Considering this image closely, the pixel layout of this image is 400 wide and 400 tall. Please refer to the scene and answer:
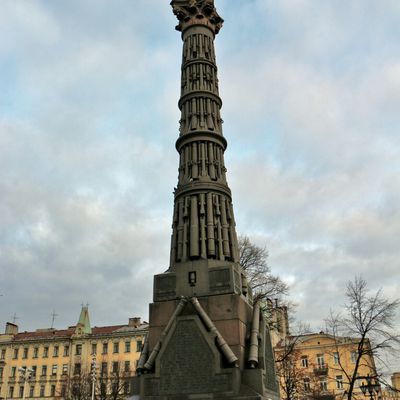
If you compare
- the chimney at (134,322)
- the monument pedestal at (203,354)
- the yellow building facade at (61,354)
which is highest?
the chimney at (134,322)

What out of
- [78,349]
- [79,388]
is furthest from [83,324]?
[79,388]

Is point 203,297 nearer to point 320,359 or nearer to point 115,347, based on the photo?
point 320,359

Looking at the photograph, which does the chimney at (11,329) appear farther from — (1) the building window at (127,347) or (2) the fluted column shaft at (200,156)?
(2) the fluted column shaft at (200,156)

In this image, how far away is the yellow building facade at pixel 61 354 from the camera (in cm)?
5684

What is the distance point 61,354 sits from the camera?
59.3 m

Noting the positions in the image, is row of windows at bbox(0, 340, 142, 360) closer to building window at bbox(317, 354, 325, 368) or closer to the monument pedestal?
building window at bbox(317, 354, 325, 368)

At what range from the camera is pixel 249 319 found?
47.3 ft

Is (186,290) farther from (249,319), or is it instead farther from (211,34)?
(211,34)

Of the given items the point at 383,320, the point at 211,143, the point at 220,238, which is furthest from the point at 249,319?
the point at 383,320

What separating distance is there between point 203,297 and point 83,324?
51800 mm

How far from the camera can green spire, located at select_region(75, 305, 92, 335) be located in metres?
60.5

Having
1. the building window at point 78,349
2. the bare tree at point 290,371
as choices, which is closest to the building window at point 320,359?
the bare tree at point 290,371

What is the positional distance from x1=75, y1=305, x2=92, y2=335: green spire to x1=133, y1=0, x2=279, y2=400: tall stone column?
4877cm

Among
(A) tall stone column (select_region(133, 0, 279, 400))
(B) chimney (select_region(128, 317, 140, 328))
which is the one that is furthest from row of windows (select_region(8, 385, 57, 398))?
(A) tall stone column (select_region(133, 0, 279, 400))
